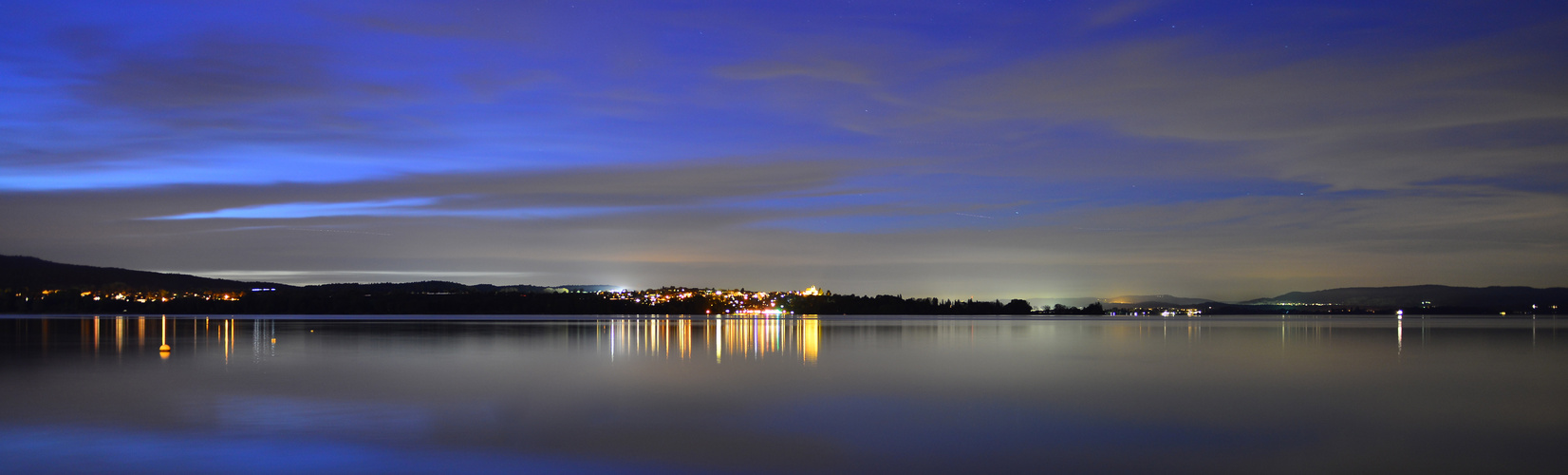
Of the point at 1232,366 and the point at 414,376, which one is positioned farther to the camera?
the point at 1232,366

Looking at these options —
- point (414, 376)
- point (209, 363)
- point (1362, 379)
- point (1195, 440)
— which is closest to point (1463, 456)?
point (1195, 440)

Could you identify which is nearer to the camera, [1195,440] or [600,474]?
[600,474]

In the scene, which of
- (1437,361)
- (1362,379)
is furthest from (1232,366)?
(1437,361)

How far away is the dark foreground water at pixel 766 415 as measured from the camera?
11320mm

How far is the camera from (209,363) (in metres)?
25.7

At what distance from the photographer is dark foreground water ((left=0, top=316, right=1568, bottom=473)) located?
1132 cm

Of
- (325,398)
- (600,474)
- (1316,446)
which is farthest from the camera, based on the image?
(325,398)

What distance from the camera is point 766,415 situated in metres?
15.5

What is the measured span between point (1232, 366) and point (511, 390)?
17887mm

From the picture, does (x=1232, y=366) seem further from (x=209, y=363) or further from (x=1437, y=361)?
(x=209, y=363)

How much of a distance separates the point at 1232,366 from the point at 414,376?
19236 millimetres

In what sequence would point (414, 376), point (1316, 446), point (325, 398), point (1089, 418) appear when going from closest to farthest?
point (1316, 446)
point (1089, 418)
point (325, 398)
point (414, 376)

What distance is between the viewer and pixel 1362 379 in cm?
2300

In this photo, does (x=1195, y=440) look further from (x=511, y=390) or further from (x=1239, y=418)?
(x=511, y=390)
